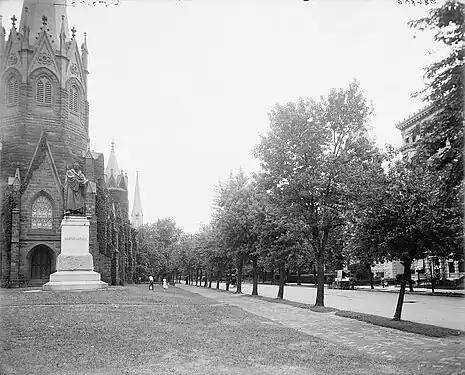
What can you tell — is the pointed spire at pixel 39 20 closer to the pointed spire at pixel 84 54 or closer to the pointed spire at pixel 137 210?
the pointed spire at pixel 84 54

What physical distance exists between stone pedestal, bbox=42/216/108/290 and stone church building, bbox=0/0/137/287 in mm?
18327

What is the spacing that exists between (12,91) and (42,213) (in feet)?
43.5

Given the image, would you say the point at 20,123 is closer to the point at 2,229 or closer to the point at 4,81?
the point at 4,81

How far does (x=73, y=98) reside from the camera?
176ft

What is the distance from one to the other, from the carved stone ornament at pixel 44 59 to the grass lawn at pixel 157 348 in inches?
1621

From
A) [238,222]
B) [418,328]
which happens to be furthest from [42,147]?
[418,328]

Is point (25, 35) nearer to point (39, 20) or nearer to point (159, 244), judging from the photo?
point (39, 20)

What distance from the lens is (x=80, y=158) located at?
52.5 meters

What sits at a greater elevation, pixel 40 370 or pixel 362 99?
pixel 362 99

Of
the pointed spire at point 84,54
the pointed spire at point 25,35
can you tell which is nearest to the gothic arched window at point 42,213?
the pointed spire at point 25,35

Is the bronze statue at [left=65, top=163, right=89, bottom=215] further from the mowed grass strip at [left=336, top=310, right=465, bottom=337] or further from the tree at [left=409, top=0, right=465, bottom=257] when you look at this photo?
the tree at [left=409, top=0, right=465, bottom=257]

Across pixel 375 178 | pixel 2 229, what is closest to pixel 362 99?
pixel 375 178

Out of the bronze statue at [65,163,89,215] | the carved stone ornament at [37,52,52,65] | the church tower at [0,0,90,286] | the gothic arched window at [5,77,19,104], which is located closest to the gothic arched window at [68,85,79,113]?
the church tower at [0,0,90,286]

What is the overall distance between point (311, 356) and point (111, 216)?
47083 millimetres
